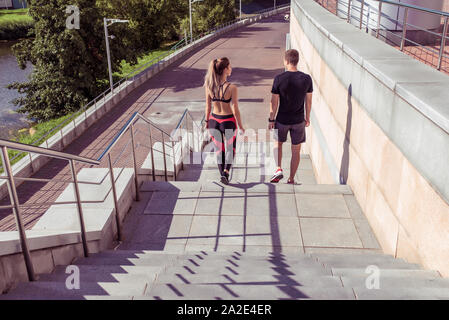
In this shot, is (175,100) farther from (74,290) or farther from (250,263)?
(74,290)

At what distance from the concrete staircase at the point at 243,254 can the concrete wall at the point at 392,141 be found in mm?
260

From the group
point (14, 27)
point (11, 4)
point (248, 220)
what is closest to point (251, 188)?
point (248, 220)

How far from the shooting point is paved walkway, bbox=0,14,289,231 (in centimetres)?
1538

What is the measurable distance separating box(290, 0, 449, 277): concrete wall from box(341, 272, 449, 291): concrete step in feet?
0.62

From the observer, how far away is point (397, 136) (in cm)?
391

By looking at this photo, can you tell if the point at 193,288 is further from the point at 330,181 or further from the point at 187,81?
the point at 187,81

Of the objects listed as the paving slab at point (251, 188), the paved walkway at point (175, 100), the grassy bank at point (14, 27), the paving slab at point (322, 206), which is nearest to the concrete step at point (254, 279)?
the paving slab at point (322, 206)

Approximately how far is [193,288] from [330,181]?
4713 millimetres

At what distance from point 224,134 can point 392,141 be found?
7.90ft

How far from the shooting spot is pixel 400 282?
2879mm

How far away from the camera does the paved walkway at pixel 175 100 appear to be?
15375 millimetres

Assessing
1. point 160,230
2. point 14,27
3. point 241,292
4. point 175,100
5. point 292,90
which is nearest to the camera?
point 241,292

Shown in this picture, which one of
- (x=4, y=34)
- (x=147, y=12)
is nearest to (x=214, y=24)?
(x=147, y=12)
